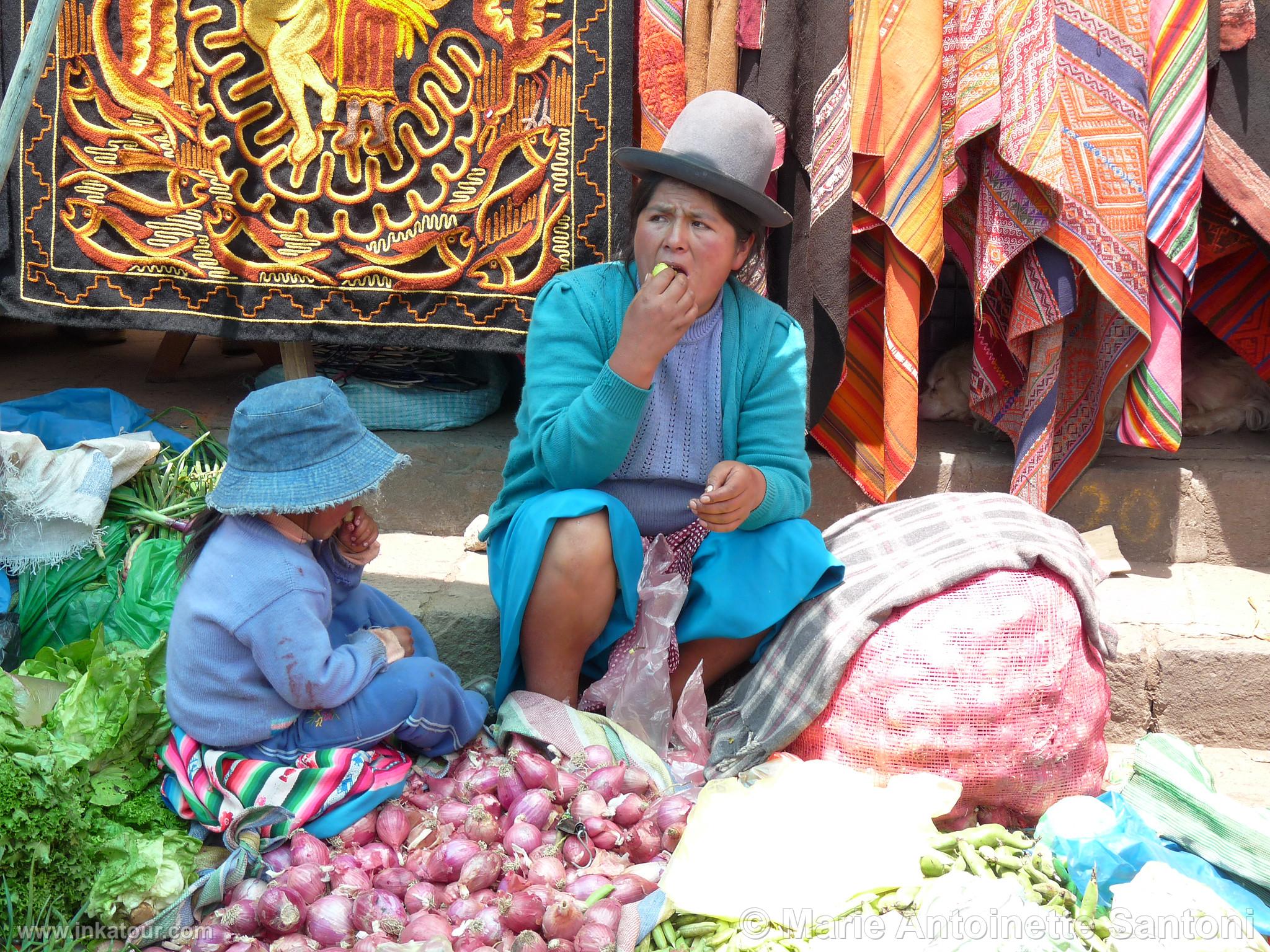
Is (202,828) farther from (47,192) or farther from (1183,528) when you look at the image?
(1183,528)

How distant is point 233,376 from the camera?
157 inches

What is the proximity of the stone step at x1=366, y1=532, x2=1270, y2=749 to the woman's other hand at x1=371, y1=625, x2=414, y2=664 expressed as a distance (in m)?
0.38

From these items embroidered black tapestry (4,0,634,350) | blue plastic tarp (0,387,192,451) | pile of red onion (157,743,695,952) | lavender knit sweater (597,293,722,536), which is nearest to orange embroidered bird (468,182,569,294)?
embroidered black tapestry (4,0,634,350)

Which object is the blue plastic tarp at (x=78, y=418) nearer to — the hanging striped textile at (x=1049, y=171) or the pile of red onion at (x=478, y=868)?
the pile of red onion at (x=478, y=868)

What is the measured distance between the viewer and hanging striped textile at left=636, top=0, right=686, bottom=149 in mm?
2949

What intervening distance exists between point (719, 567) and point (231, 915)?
46.7 inches

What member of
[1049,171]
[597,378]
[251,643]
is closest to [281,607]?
[251,643]

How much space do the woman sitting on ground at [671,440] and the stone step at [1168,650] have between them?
343 millimetres

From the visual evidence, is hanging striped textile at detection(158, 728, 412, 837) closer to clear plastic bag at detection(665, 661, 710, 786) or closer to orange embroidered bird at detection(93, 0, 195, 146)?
clear plastic bag at detection(665, 661, 710, 786)

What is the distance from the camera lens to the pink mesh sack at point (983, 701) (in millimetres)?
2277

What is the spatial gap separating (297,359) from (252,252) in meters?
0.34

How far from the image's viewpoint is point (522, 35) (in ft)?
9.81

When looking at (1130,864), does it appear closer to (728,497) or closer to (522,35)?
(728,497)

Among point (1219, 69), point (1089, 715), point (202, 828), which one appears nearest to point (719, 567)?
point (1089, 715)
